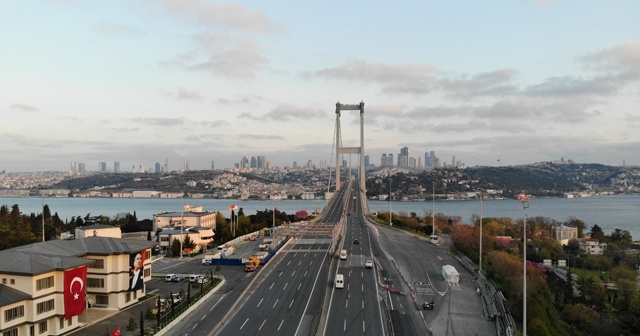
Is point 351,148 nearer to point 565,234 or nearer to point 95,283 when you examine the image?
point 565,234

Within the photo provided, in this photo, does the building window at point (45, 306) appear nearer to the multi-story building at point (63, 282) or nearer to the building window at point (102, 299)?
the multi-story building at point (63, 282)

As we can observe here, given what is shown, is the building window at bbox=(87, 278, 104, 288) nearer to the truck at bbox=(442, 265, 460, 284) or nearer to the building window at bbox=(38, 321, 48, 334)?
the building window at bbox=(38, 321, 48, 334)

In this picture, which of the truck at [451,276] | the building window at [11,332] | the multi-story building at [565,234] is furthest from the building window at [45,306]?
the multi-story building at [565,234]

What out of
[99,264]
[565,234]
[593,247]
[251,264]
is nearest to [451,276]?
[251,264]

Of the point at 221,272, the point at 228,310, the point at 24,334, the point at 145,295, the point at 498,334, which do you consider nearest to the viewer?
the point at 24,334

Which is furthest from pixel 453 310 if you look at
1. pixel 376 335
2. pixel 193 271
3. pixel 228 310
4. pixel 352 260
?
pixel 193 271

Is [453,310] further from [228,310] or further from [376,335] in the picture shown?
[228,310]

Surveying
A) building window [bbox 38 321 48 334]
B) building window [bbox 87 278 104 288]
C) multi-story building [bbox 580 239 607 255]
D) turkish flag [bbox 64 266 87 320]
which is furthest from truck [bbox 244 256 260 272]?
multi-story building [bbox 580 239 607 255]
